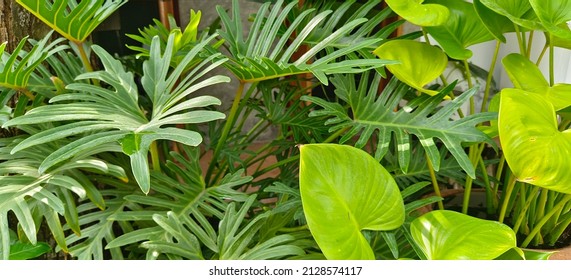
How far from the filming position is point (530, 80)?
96 centimetres

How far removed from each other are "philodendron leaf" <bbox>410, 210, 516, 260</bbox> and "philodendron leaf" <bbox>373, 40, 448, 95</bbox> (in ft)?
0.77

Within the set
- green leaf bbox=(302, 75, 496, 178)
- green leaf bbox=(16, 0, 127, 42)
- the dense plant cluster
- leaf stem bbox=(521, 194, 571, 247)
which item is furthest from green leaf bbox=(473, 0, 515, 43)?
green leaf bbox=(16, 0, 127, 42)

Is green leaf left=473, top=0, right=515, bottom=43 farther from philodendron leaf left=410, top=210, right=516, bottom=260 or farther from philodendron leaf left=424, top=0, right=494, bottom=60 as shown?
philodendron leaf left=410, top=210, right=516, bottom=260

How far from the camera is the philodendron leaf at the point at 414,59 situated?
95cm

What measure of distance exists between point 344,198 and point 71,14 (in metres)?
0.51

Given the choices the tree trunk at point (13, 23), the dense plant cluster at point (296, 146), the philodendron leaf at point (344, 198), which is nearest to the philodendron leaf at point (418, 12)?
the dense plant cluster at point (296, 146)

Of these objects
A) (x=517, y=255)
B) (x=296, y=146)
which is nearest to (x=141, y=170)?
(x=296, y=146)

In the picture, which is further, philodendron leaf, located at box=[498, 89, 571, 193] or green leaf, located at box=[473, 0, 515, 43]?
green leaf, located at box=[473, 0, 515, 43]

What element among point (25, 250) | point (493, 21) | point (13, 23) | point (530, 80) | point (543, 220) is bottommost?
point (543, 220)

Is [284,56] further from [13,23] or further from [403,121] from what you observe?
[13,23]

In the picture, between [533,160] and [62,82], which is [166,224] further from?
[533,160]

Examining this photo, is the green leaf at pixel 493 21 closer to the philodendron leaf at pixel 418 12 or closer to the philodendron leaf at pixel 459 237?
the philodendron leaf at pixel 418 12

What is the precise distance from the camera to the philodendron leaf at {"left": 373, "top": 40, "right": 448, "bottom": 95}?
0.95 m
